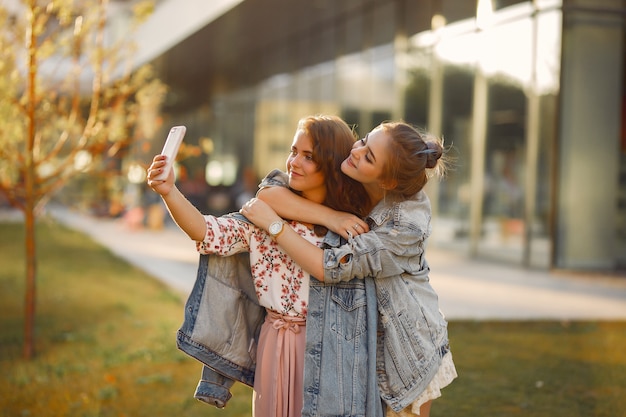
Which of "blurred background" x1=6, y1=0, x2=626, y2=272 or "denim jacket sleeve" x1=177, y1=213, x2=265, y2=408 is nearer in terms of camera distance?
"denim jacket sleeve" x1=177, y1=213, x2=265, y2=408

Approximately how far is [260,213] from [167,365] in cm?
365

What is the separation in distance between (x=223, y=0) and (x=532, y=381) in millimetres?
11385

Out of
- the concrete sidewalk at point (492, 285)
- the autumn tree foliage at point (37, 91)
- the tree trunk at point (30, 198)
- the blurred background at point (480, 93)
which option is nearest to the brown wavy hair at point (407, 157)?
the autumn tree foliage at point (37, 91)

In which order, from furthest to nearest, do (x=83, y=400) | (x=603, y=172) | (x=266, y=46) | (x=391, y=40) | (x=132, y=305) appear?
(x=266, y=46) → (x=391, y=40) → (x=603, y=172) → (x=132, y=305) → (x=83, y=400)

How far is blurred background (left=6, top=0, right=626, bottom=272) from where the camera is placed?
12.1 m

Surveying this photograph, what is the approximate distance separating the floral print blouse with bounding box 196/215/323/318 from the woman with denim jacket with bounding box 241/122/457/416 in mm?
84

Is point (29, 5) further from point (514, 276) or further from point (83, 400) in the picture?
point (514, 276)

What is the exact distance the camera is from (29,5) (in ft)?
19.6

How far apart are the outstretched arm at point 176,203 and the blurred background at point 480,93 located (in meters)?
4.33

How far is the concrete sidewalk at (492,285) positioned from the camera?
27.1 feet

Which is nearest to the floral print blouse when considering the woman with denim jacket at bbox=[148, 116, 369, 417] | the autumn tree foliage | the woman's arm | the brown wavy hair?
the woman with denim jacket at bbox=[148, 116, 369, 417]

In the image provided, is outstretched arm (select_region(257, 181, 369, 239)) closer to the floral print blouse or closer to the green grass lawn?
the floral print blouse

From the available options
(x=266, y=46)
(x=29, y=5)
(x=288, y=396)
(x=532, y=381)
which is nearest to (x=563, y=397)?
(x=532, y=381)

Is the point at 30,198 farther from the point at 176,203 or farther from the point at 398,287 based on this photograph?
the point at 398,287
